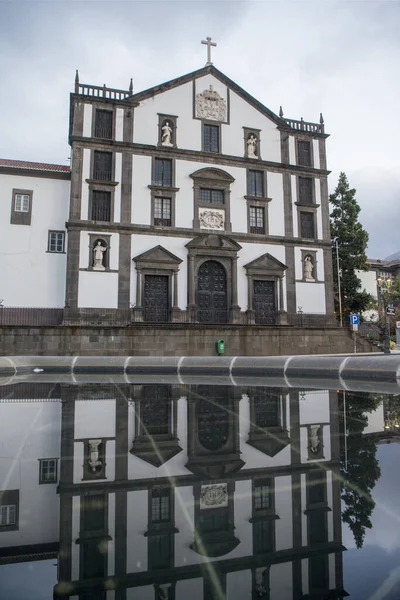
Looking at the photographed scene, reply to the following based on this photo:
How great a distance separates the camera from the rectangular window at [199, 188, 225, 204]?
29.5 meters

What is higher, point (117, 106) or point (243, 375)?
point (117, 106)

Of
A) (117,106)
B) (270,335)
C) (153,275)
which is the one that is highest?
(117,106)

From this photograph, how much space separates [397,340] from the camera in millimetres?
49969

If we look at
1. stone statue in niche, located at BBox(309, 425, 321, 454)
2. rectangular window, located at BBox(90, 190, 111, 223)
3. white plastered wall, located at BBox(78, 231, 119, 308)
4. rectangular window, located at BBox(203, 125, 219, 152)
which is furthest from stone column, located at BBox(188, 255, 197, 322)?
stone statue in niche, located at BBox(309, 425, 321, 454)

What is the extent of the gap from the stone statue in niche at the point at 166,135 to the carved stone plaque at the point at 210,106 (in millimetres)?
2492

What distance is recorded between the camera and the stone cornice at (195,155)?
27672 millimetres

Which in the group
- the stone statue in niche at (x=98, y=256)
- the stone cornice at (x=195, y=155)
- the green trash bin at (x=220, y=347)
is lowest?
the green trash bin at (x=220, y=347)

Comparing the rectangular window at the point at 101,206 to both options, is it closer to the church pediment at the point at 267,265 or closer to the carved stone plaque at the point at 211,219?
the carved stone plaque at the point at 211,219

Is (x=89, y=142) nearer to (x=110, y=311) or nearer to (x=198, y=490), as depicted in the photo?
(x=110, y=311)

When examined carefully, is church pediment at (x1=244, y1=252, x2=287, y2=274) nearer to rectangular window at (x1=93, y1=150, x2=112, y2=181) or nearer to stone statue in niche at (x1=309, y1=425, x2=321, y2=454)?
rectangular window at (x1=93, y1=150, x2=112, y2=181)

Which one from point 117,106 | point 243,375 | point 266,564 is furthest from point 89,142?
point 266,564

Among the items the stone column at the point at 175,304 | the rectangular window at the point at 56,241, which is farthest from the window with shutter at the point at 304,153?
the rectangular window at the point at 56,241

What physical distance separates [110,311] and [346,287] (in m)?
23.9

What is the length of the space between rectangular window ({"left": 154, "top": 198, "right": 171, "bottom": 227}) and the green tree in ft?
64.5
